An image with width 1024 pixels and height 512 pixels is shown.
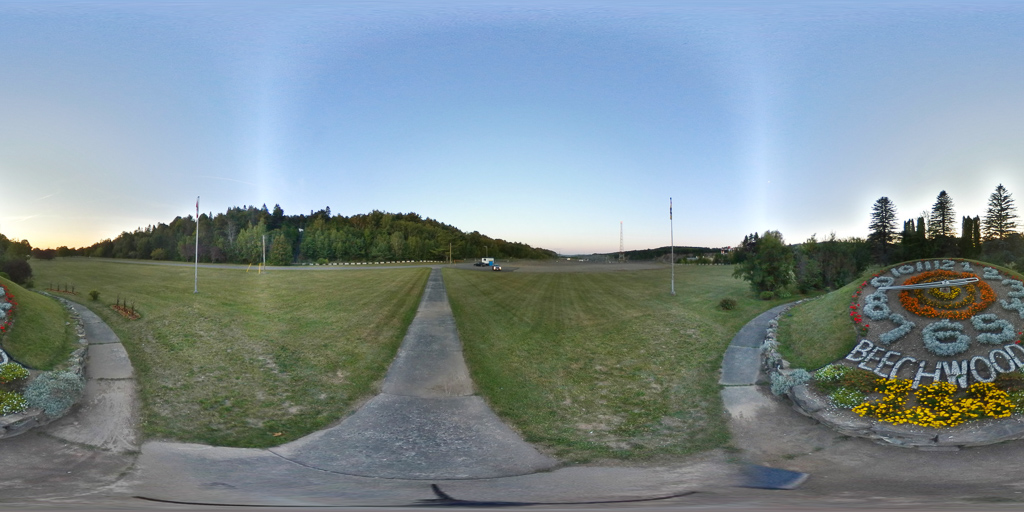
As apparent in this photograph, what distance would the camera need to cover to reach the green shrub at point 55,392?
630cm

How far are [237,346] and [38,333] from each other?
10.5ft

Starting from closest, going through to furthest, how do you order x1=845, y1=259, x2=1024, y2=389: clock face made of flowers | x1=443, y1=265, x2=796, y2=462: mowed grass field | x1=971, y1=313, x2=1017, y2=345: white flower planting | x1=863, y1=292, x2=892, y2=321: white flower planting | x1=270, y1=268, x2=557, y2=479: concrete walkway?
x1=270, y1=268, x2=557, y2=479: concrete walkway, x1=443, y1=265, x2=796, y2=462: mowed grass field, x1=845, y1=259, x2=1024, y2=389: clock face made of flowers, x1=971, y1=313, x2=1017, y2=345: white flower planting, x1=863, y1=292, x2=892, y2=321: white flower planting

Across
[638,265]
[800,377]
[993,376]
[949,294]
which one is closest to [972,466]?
[800,377]

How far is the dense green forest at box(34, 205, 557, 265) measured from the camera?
10.5 m

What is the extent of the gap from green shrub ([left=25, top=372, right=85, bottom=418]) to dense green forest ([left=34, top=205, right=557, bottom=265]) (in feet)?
14.0

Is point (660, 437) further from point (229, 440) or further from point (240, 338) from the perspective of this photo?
point (240, 338)

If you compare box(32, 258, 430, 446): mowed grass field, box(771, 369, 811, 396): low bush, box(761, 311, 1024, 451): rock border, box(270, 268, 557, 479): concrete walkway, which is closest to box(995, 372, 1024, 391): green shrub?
box(761, 311, 1024, 451): rock border

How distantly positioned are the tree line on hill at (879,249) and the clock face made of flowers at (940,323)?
111 centimetres

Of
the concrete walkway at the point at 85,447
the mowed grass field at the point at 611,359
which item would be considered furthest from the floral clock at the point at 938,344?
the concrete walkway at the point at 85,447

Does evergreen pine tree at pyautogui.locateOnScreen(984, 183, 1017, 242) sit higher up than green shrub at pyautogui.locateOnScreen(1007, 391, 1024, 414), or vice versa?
evergreen pine tree at pyautogui.locateOnScreen(984, 183, 1017, 242)

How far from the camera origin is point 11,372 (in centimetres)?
693

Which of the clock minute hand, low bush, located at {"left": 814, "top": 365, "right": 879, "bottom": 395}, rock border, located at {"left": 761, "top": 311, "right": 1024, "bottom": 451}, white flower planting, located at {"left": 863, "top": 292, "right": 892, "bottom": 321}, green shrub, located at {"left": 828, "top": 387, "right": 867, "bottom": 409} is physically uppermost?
the clock minute hand

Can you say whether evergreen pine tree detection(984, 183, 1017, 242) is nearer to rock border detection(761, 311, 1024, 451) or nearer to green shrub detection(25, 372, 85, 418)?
rock border detection(761, 311, 1024, 451)

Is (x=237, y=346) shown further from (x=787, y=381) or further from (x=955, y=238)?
(x=955, y=238)
